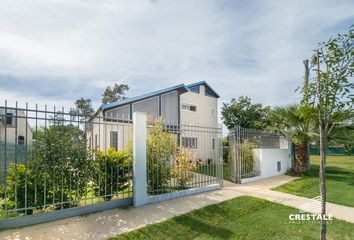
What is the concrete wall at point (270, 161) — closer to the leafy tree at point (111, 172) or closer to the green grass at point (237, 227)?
the green grass at point (237, 227)

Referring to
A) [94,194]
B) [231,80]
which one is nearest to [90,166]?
[94,194]

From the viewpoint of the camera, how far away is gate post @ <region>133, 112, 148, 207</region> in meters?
7.00

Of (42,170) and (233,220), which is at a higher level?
(42,170)

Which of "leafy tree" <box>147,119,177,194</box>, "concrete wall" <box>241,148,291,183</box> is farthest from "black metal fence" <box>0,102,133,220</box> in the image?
"concrete wall" <box>241,148,291,183</box>

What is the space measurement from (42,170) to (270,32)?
8.31 meters

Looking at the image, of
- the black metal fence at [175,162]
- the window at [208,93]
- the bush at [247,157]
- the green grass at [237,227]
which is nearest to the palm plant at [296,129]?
the bush at [247,157]

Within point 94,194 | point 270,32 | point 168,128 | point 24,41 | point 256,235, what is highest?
point 270,32

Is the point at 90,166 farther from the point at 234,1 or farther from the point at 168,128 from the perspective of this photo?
the point at 234,1

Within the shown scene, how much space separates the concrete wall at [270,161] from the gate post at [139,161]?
20.0ft

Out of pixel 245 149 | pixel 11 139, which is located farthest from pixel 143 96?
pixel 11 139

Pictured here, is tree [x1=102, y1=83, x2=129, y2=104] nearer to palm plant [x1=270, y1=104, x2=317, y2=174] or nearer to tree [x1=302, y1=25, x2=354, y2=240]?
palm plant [x1=270, y1=104, x2=317, y2=174]

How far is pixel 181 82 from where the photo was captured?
63.2 feet

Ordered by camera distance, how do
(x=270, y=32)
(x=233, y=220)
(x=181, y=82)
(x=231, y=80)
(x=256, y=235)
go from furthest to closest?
(x=181, y=82), (x=231, y=80), (x=270, y=32), (x=233, y=220), (x=256, y=235)

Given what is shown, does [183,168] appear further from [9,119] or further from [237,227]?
[9,119]
